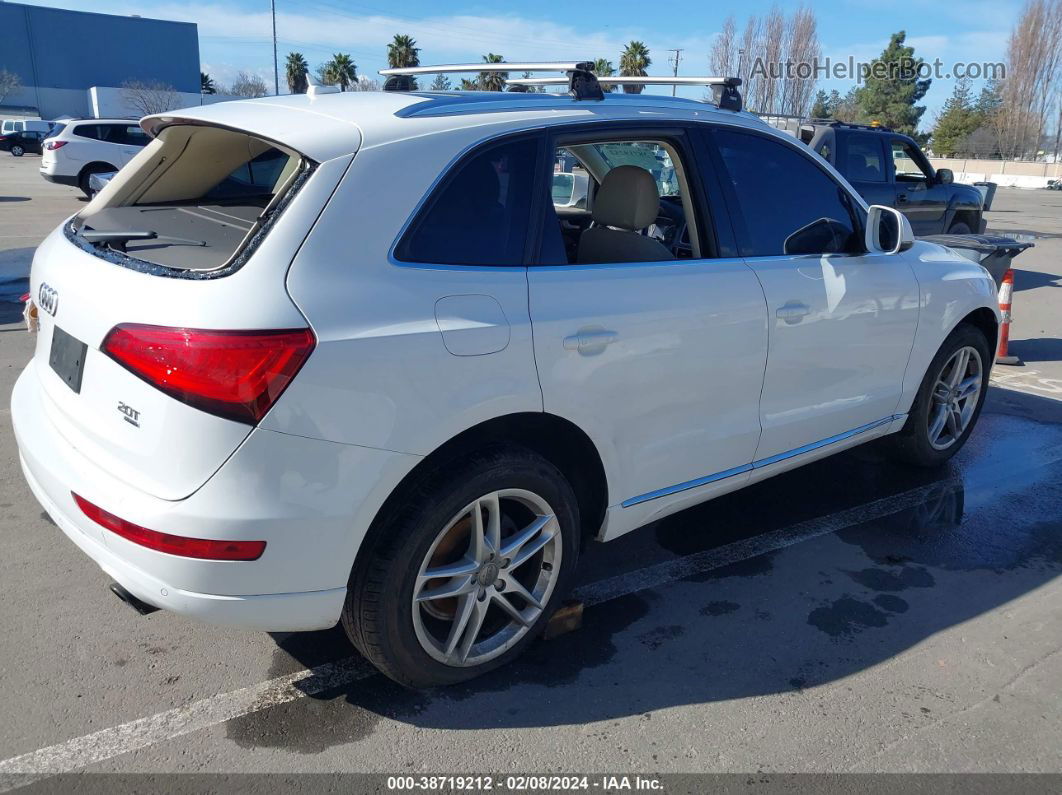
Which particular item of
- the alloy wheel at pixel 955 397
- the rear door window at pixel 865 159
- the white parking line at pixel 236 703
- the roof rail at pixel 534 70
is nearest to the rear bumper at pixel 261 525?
the white parking line at pixel 236 703

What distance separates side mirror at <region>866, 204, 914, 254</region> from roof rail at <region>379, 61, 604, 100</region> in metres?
1.50

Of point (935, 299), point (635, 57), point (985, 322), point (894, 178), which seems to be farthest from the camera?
point (635, 57)

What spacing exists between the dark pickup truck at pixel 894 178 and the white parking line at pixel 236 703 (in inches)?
293

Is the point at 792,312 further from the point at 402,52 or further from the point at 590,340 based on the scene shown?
the point at 402,52

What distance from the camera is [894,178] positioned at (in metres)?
11.0

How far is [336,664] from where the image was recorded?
3016 mm

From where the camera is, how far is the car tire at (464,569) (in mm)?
2555

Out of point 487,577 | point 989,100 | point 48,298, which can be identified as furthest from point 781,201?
point 989,100

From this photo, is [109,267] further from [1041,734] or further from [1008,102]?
[1008,102]

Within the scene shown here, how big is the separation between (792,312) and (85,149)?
19.3 meters

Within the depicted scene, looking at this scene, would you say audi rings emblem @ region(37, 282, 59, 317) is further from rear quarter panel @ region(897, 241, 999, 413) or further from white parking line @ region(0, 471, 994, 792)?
rear quarter panel @ region(897, 241, 999, 413)

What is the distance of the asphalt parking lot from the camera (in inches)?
103

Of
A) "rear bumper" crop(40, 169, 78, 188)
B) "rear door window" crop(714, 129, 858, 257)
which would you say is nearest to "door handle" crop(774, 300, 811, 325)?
"rear door window" crop(714, 129, 858, 257)

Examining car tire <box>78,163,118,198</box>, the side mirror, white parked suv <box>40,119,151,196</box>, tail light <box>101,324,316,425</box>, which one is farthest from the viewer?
car tire <box>78,163,118,198</box>
